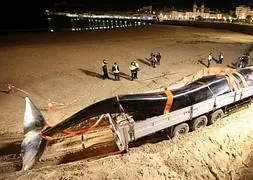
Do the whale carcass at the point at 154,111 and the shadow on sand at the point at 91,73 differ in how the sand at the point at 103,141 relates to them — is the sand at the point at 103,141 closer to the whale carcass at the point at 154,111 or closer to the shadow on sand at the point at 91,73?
the shadow on sand at the point at 91,73

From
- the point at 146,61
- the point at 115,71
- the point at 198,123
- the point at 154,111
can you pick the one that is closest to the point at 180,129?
the point at 198,123

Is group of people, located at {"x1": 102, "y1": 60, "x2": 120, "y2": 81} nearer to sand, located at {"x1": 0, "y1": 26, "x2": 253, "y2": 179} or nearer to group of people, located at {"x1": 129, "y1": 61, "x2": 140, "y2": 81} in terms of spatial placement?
sand, located at {"x1": 0, "y1": 26, "x2": 253, "y2": 179}

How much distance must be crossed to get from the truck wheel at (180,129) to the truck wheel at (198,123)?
0.39 meters

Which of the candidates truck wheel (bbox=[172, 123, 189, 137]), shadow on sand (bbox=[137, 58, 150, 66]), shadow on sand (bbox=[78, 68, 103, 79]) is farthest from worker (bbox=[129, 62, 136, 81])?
truck wheel (bbox=[172, 123, 189, 137])

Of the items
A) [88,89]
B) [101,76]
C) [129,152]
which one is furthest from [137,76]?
[129,152]

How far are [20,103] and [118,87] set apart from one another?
5939mm

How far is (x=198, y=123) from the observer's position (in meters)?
10.2

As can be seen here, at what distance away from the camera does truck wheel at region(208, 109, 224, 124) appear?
10508 mm

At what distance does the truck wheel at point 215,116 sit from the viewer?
1051 cm

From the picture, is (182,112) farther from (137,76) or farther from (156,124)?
(137,76)

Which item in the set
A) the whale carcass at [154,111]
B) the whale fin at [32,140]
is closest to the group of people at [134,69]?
the whale carcass at [154,111]

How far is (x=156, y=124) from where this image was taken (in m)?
8.85

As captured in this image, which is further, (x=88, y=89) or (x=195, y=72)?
(x=195, y=72)

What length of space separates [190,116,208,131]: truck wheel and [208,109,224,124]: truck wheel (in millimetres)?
328
